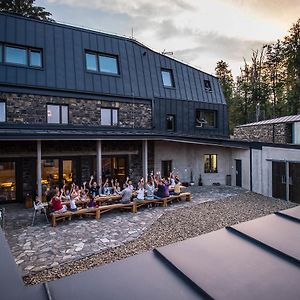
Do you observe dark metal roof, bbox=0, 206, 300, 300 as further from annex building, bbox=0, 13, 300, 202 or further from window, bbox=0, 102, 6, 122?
window, bbox=0, 102, 6, 122

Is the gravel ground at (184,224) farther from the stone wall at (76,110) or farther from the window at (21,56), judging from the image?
the window at (21,56)

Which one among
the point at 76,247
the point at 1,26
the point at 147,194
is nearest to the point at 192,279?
the point at 76,247

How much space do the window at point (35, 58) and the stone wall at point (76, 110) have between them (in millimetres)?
1970

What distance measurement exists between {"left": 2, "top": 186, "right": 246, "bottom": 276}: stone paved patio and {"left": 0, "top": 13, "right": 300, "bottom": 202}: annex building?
10.6ft

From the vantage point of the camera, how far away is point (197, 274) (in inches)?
57.7

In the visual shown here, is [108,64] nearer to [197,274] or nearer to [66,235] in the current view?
[66,235]

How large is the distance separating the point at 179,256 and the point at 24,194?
13.7 metres

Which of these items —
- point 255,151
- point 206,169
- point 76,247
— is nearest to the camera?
point 76,247

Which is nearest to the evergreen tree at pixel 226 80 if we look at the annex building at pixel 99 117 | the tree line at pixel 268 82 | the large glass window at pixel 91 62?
the tree line at pixel 268 82

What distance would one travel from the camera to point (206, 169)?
61.5ft

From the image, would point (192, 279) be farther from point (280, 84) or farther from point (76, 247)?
point (280, 84)

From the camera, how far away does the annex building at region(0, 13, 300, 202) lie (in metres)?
13.5

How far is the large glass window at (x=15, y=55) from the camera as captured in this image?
14.0 meters

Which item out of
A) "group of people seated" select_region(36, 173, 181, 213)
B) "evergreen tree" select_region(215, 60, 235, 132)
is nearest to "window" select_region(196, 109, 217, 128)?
"group of people seated" select_region(36, 173, 181, 213)
